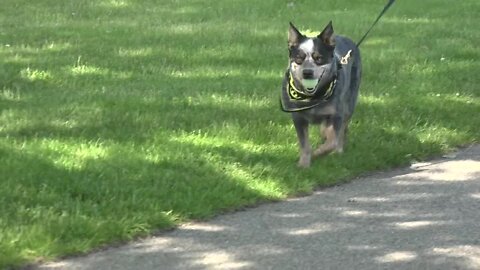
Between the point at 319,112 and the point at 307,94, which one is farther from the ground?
the point at 307,94

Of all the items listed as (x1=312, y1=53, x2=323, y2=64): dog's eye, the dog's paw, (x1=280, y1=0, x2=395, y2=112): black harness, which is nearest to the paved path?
the dog's paw

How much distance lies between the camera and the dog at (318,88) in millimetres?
6375

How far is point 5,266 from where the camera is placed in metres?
4.57

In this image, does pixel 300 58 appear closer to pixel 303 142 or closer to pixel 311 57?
pixel 311 57

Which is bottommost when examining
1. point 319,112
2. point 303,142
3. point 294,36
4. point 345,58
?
point 303,142

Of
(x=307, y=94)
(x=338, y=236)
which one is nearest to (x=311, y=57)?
(x=307, y=94)

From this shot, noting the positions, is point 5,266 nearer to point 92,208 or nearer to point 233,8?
point 92,208

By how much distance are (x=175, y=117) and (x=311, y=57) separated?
186cm

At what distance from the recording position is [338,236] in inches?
207

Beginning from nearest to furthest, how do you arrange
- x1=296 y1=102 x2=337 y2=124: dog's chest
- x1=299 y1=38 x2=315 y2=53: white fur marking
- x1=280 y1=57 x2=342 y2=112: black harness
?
x1=299 y1=38 x2=315 y2=53: white fur marking < x1=280 y1=57 x2=342 y2=112: black harness < x1=296 y1=102 x2=337 y2=124: dog's chest

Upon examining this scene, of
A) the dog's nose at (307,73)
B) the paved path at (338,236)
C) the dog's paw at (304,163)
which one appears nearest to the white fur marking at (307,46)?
the dog's nose at (307,73)

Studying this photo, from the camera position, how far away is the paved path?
479 centimetres

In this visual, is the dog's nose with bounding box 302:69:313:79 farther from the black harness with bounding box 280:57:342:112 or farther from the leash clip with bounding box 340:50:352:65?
the leash clip with bounding box 340:50:352:65

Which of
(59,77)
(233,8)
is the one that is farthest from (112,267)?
Result: (233,8)
